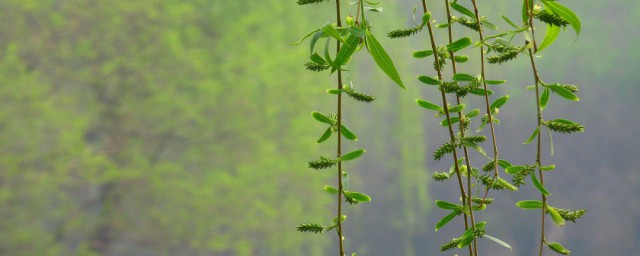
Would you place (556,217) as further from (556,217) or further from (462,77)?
(462,77)

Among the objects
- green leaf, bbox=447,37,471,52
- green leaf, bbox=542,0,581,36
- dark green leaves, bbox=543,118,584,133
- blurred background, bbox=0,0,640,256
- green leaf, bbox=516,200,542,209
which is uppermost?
blurred background, bbox=0,0,640,256

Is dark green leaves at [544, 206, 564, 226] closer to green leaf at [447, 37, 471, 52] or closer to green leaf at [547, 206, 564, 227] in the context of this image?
green leaf at [547, 206, 564, 227]

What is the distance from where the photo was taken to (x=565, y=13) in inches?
12.6

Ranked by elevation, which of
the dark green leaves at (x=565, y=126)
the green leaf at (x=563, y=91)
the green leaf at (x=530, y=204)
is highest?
the green leaf at (x=563, y=91)

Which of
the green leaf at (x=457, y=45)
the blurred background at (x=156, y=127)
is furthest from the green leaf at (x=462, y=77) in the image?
the blurred background at (x=156, y=127)

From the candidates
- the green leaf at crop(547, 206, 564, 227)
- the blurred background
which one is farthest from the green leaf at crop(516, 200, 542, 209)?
the blurred background

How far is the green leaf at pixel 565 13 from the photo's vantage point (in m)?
0.32

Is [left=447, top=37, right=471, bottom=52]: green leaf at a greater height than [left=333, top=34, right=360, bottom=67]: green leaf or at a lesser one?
greater

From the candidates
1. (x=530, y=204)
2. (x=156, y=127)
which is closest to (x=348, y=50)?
(x=530, y=204)

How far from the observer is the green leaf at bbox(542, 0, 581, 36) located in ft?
1.04

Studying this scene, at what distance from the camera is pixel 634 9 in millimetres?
8883

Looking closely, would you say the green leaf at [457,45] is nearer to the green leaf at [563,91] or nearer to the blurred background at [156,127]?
the green leaf at [563,91]

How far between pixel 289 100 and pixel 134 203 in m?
1.55

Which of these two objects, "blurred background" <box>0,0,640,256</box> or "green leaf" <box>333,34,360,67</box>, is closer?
"green leaf" <box>333,34,360,67</box>
